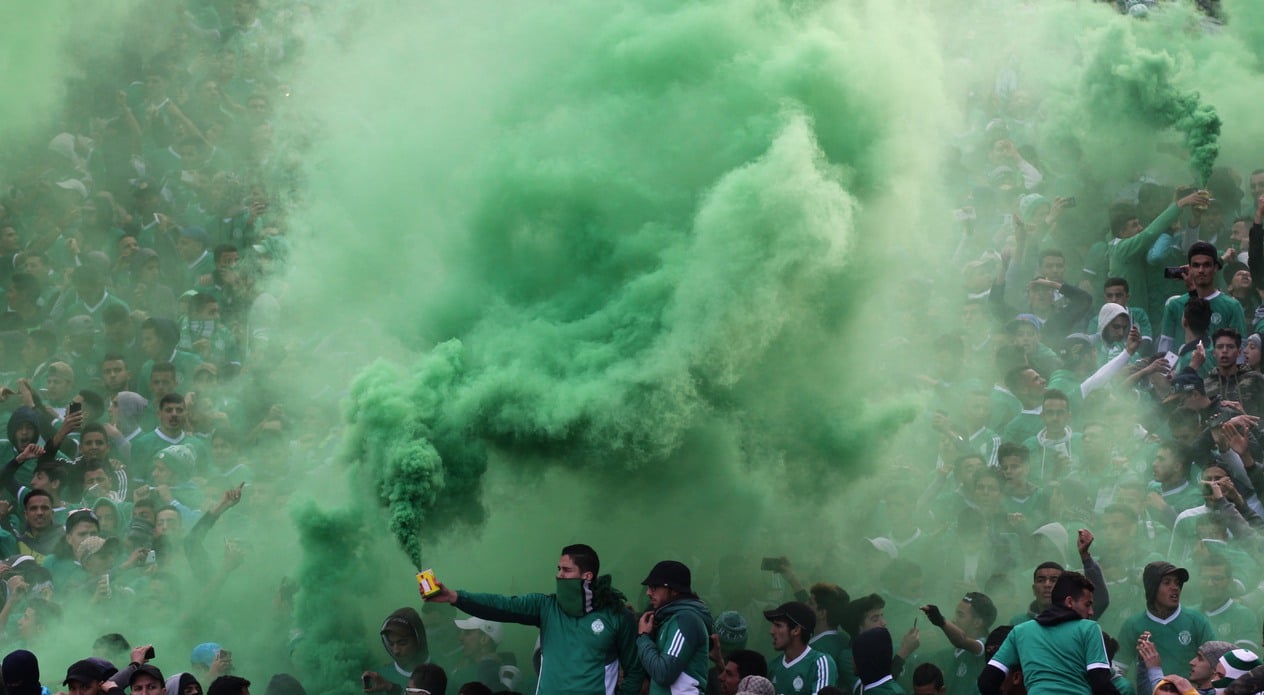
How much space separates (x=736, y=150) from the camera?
10.0 m

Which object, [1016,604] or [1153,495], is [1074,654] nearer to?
[1016,604]

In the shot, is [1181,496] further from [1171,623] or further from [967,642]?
[967,642]

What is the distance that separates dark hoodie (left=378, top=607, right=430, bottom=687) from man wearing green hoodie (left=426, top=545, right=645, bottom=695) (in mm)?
1419

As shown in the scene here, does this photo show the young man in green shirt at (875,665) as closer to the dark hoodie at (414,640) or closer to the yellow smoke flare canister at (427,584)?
the yellow smoke flare canister at (427,584)

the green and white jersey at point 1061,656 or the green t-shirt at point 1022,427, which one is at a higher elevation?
the green and white jersey at point 1061,656

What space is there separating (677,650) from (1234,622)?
4324 mm

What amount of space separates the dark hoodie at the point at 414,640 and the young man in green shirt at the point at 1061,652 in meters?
3.90

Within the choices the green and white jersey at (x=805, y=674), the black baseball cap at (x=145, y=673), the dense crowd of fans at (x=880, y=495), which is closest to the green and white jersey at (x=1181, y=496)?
the dense crowd of fans at (x=880, y=495)

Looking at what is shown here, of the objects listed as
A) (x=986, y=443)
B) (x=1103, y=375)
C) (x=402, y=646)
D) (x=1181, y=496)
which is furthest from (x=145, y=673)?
(x=1103, y=375)

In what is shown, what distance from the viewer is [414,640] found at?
361 inches

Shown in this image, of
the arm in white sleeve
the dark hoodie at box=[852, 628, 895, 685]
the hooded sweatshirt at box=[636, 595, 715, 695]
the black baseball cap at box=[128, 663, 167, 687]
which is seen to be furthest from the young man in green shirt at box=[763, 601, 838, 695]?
the arm in white sleeve

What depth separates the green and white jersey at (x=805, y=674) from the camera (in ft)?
26.6

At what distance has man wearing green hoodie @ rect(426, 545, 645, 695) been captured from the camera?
7770mm

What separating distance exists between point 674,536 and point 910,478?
6.79ft
